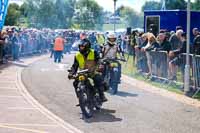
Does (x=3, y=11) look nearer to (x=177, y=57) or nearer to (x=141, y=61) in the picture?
(x=141, y=61)

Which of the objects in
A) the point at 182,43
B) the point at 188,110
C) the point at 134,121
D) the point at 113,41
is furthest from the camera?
the point at 182,43

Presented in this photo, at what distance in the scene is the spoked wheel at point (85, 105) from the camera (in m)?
12.1

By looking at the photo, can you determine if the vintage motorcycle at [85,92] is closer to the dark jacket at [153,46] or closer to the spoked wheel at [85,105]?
the spoked wheel at [85,105]

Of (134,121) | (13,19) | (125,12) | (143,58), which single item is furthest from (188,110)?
(125,12)

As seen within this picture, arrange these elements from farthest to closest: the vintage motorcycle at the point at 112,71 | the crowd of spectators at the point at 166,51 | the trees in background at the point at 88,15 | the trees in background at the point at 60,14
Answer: the trees in background at the point at 88,15, the trees in background at the point at 60,14, the crowd of spectators at the point at 166,51, the vintage motorcycle at the point at 112,71

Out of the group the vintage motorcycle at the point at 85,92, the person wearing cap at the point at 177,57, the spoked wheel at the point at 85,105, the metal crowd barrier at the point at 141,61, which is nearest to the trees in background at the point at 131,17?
the metal crowd barrier at the point at 141,61

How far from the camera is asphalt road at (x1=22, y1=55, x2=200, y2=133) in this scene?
1092cm

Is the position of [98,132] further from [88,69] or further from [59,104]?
[59,104]

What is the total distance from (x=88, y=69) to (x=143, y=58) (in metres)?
9.50

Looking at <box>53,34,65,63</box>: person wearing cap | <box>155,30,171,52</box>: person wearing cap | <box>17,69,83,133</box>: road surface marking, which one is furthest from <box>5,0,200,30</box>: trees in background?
<box>17,69,83,133</box>: road surface marking

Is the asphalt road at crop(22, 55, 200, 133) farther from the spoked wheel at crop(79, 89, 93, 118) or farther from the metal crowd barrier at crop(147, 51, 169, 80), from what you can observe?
the metal crowd barrier at crop(147, 51, 169, 80)

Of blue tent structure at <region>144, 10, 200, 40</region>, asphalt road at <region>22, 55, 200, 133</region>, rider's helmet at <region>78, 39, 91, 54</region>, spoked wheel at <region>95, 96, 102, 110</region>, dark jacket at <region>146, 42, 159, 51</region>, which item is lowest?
asphalt road at <region>22, 55, 200, 133</region>

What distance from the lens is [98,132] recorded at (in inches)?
411

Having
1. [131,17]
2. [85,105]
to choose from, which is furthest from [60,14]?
[85,105]
